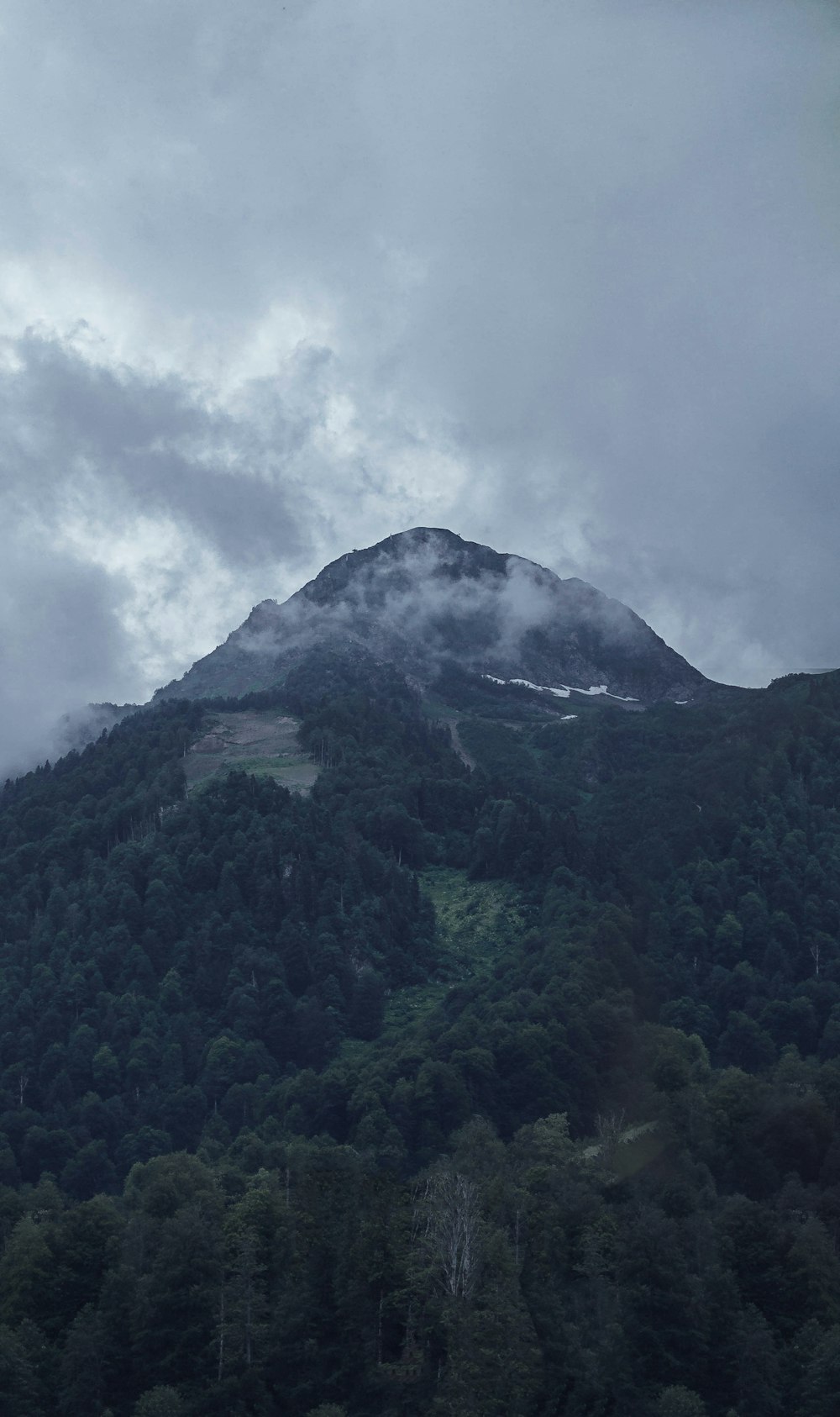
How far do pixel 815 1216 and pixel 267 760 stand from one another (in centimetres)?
12909

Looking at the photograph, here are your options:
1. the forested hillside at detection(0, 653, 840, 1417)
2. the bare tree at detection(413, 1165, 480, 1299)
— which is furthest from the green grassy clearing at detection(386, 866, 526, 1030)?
the bare tree at detection(413, 1165, 480, 1299)

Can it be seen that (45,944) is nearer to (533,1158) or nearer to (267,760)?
(267,760)

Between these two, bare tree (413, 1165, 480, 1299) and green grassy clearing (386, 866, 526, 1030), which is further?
green grassy clearing (386, 866, 526, 1030)

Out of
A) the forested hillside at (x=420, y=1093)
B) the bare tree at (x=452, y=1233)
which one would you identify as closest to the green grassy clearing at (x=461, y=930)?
the forested hillside at (x=420, y=1093)

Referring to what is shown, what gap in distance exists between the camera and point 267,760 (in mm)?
198875

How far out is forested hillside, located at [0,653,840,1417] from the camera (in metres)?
69.2

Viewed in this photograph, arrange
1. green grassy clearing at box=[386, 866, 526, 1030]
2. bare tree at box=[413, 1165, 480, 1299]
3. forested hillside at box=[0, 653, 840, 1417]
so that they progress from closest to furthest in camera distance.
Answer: bare tree at box=[413, 1165, 480, 1299] < forested hillside at box=[0, 653, 840, 1417] < green grassy clearing at box=[386, 866, 526, 1030]

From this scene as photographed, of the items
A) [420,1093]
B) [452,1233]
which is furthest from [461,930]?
[452,1233]

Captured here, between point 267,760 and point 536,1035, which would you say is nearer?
point 536,1035

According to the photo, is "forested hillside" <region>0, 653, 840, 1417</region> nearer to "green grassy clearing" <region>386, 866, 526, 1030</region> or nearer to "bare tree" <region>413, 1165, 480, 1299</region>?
"bare tree" <region>413, 1165, 480, 1299</region>

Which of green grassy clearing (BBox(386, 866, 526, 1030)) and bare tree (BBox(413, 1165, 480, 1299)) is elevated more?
green grassy clearing (BBox(386, 866, 526, 1030))

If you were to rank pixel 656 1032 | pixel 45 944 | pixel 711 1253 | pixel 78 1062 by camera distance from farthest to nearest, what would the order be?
pixel 45 944
pixel 78 1062
pixel 656 1032
pixel 711 1253

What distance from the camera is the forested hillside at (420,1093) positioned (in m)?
69.2

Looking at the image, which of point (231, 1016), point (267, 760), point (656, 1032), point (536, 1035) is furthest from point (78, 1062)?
point (267, 760)
